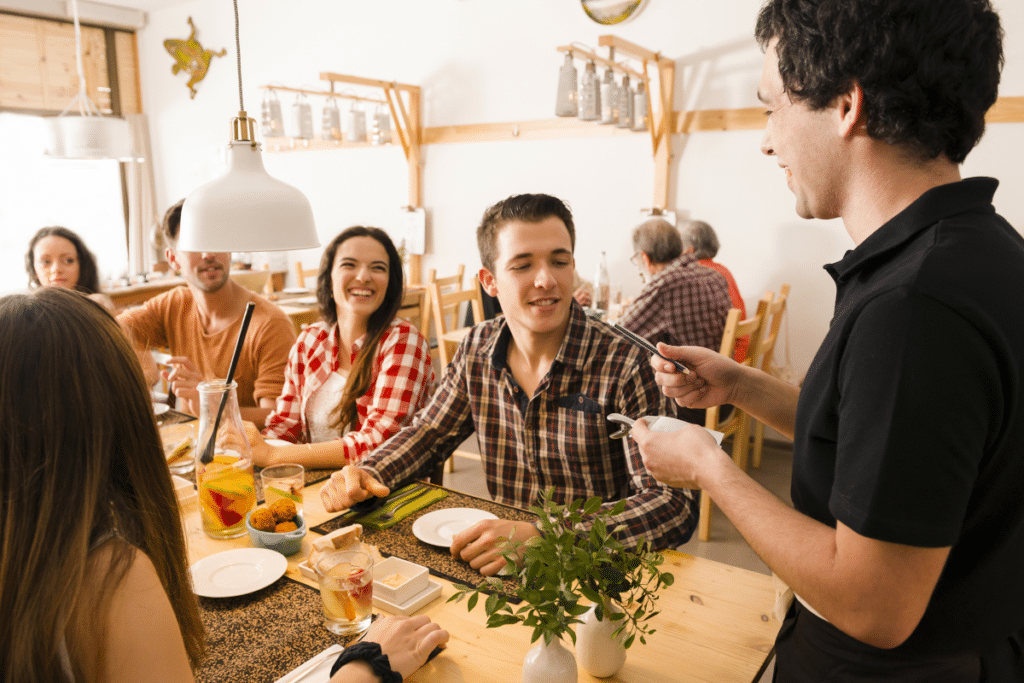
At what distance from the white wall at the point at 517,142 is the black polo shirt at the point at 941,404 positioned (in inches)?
137

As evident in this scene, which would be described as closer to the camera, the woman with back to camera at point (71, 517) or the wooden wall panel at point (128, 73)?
the woman with back to camera at point (71, 517)

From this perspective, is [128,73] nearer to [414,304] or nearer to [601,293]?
[414,304]

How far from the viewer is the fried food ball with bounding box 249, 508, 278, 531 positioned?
1.25m

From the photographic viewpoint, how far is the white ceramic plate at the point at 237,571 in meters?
1.09

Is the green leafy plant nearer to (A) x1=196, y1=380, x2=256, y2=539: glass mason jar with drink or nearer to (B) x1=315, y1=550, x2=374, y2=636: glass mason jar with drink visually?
(B) x1=315, y1=550, x2=374, y2=636: glass mason jar with drink

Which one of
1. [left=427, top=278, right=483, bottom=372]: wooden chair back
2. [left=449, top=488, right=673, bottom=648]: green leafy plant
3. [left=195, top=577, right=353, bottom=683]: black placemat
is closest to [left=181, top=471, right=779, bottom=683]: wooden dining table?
[left=195, top=577, right=353, bottom=683]: black placemat

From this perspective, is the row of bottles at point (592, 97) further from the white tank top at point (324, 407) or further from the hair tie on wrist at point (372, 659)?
the hair tie on wrist at point (372, 659)

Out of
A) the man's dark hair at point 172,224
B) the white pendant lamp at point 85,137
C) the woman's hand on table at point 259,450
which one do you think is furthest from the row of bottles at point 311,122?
the woman's hand on table at point 259,450

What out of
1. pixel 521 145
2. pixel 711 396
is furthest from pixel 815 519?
pixel 521 145

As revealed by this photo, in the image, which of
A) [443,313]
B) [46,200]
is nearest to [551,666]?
[443,313]

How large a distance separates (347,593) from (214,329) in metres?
1.85

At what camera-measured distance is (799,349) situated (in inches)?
164

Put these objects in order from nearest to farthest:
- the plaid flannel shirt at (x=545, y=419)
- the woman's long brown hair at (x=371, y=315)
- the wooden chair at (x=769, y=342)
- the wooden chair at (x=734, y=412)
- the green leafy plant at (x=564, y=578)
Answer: the green leafy plant at (x=564, y=578), the plaid flannel shirt at (x=545, y=419), the woman's long brown hair at (x=371, y=315), the wooden chair at (x=734, y=412), the wooden chair at (x=769, y=342)

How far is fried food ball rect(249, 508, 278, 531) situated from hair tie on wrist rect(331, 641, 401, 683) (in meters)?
0.46
